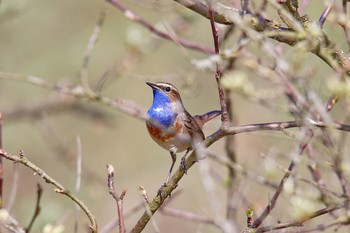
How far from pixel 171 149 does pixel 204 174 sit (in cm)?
239

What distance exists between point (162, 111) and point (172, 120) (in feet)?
0.48

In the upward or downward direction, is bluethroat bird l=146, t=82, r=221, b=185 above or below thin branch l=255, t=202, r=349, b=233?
above

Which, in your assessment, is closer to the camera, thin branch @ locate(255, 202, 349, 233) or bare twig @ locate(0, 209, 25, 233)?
thin branch @ locate(255, 202, 349, 233)

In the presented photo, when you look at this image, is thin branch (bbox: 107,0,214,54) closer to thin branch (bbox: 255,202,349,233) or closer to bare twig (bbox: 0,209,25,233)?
bare twig (bbox: 0,209,25,233)

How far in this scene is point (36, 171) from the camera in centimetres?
304

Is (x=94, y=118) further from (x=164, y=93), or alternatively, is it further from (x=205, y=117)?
(x=205, y=117)

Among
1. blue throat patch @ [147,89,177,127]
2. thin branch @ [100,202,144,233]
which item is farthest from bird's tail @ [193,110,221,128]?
thin branch @ [100,202,144,233]

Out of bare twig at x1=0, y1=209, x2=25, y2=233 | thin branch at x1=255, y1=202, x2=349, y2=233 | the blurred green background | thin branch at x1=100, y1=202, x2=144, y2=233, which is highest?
the blurred green background

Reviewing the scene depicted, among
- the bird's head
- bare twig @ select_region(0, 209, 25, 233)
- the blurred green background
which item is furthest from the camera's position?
the blurred green background

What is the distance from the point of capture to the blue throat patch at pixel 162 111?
523cm

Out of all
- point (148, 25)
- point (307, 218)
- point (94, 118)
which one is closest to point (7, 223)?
point (307, 218)

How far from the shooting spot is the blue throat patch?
5227 mm

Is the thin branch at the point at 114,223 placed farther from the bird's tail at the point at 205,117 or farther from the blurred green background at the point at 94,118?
the blurred green background at the point at 94,118

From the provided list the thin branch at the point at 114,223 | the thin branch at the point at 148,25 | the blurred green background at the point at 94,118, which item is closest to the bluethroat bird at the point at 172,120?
the thin branch at the point at 148,25
